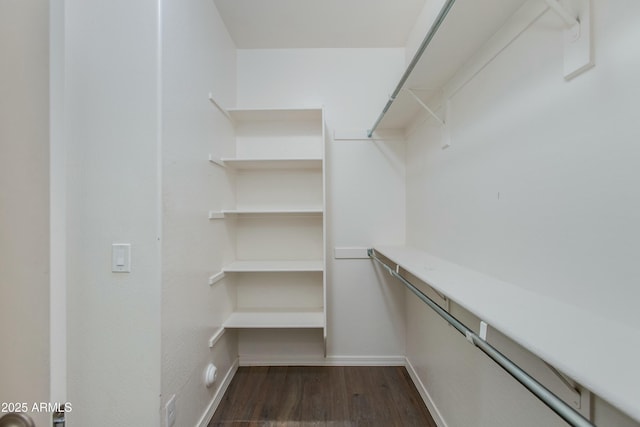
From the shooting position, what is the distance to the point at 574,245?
660mm

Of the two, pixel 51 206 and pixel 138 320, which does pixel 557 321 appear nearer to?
pixel 51 206

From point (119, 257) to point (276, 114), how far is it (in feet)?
4.65

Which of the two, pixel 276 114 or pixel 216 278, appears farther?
pixel 276 114

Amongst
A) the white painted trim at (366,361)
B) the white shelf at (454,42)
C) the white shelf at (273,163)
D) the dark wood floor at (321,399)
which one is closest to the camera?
the white shelf at (454,42)

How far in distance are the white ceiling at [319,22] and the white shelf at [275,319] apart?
7.27 feet

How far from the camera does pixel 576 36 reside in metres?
0.64

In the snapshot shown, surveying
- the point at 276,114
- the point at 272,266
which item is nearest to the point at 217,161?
the point at 276,114

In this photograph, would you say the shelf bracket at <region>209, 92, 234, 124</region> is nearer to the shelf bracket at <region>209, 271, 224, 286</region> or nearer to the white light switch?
the white light switch

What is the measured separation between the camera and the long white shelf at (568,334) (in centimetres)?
37

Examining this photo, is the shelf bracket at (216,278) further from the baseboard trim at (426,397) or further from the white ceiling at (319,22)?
the white ceiling at (319,22)

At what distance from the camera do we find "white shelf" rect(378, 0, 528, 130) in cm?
86

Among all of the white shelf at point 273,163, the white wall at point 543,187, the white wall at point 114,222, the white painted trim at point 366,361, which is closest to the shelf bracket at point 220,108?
the white shelf at point 273,163

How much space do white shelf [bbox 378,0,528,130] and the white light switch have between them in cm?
160
